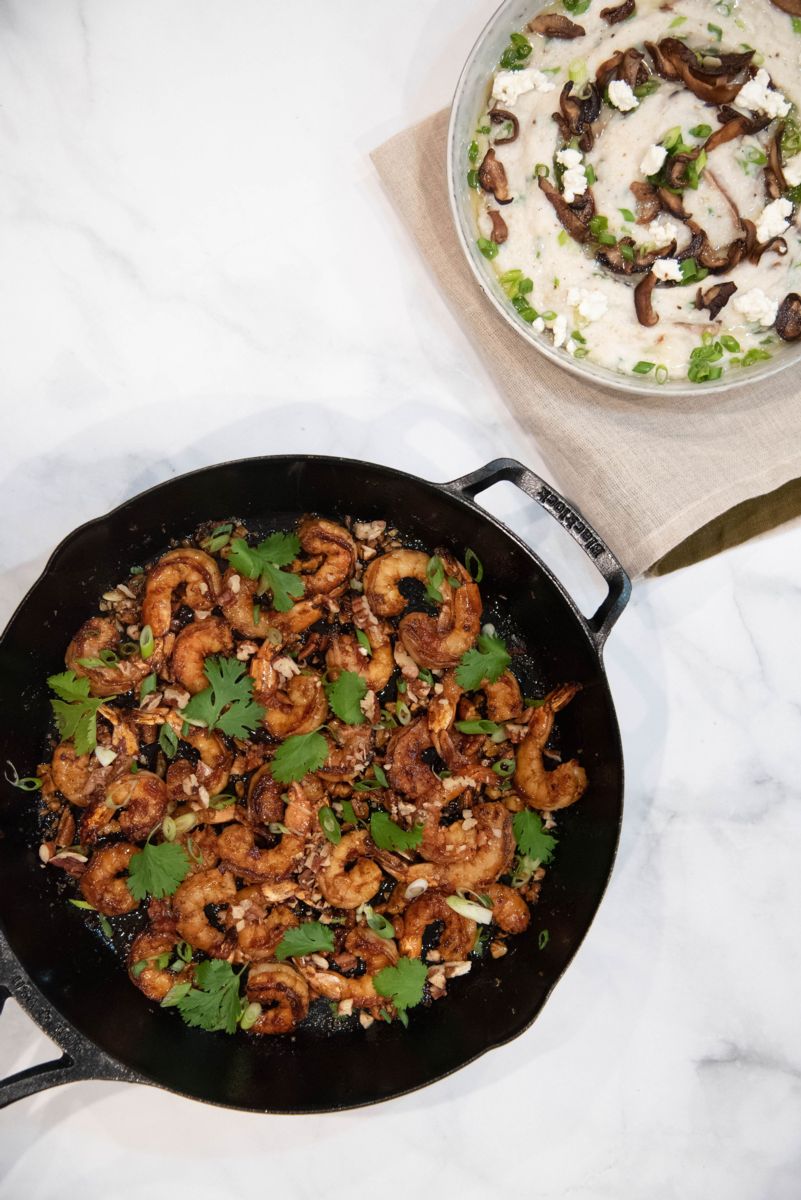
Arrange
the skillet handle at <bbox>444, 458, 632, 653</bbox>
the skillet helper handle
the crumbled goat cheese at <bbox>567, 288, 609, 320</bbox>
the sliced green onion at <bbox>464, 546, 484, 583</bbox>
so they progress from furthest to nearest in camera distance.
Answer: the sliced green onion at <bbox>464, 546, 484, 583</bbox> < the crumbled goat cheese at <bbox>567, 288, 609, 320</bbox> < the skillet handle at <bbox>444, 458, 632, 653</bbox> < the skillet helper handle

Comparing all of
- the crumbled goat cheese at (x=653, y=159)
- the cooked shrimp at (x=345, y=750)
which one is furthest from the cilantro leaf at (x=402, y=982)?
the crumbled goat cheese at (x=653, y=159)

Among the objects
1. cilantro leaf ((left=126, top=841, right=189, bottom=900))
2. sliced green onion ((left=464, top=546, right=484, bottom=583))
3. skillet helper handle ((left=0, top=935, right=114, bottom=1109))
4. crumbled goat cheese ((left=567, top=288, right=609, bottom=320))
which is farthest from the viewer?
sliced green onion ((left=464, top=546, right=484, bottom=583))

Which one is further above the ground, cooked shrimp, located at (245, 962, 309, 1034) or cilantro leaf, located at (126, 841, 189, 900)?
cilantro leaf, located at (126, 841, 189, 900)

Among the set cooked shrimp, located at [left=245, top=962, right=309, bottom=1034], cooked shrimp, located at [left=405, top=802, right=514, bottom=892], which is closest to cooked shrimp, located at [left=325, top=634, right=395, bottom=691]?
cooked shrimp, located at [left=405, top=802, right=514, bottom=892]

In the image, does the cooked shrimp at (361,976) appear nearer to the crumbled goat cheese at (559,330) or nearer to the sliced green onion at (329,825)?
the sliced green onion at (329,825)

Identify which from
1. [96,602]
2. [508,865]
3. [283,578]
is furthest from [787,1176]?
[96,602]

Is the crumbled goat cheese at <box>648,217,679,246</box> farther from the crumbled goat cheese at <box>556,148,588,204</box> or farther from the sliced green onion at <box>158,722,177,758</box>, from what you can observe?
the sliced green onion at <box>158,722,177,758</box>
